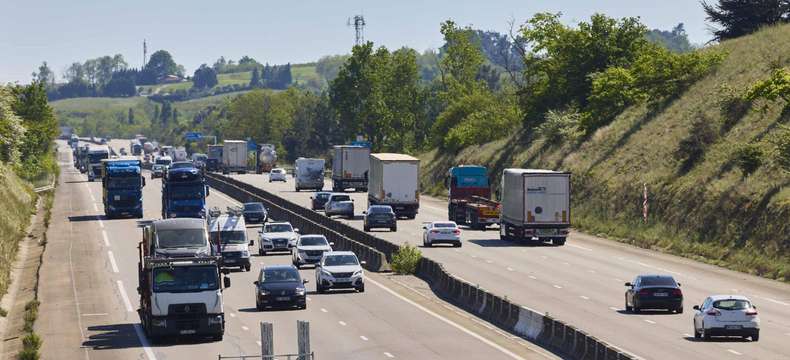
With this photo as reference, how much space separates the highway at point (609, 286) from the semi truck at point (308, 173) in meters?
41.0

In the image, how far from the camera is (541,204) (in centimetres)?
6656

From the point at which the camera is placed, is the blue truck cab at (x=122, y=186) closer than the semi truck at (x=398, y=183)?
No

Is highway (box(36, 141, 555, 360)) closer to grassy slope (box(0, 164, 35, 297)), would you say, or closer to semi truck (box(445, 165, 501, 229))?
grassy slope (box(0, 164, 35, 297))

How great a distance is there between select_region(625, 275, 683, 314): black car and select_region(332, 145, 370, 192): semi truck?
69.7m

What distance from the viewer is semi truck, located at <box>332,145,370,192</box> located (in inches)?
4385

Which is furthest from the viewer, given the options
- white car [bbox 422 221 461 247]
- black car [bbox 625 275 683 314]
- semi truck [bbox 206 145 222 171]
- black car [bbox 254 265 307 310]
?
semi truck [bbox 206 145 222 171]

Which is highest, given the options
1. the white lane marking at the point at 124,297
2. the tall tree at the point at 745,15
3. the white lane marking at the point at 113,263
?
the tall tree at the point at 745,15

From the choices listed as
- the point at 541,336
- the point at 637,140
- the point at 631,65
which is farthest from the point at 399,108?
the point at 541,336

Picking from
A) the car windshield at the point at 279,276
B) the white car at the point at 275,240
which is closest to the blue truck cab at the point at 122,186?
the white car at the point at 275,240

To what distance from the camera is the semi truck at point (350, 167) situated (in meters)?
111

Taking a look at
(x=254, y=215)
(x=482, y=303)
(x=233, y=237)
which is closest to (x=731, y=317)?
(x=482, y=303)

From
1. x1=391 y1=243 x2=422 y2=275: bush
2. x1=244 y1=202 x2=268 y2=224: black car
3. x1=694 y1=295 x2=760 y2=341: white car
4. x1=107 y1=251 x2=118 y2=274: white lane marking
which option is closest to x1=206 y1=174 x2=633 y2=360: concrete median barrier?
x1=391 y1=243 x2=422 y2=275: bush

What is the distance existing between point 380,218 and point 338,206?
12315 mm

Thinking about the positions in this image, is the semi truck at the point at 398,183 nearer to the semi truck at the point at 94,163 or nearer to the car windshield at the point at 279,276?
the car windshield at the point at 279,276
